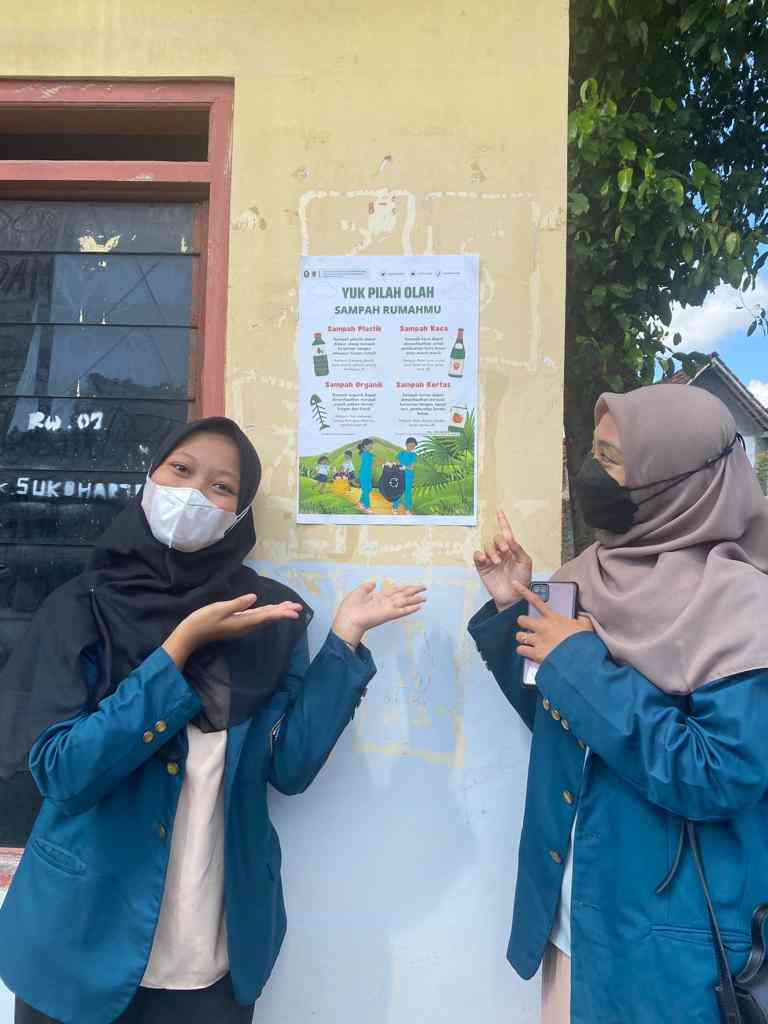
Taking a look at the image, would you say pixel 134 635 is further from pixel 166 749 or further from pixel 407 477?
pixel 407 477

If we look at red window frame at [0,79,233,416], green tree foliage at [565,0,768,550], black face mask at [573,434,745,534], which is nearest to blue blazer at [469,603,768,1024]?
black face mask at [573,434,745,534]

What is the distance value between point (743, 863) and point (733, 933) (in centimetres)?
12

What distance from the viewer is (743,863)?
4.63 feet

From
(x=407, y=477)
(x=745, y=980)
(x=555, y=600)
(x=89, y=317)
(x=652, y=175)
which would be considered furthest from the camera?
(x=652, y=175)

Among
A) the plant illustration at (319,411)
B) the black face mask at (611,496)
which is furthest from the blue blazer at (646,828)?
the plant illustration at (319,411)

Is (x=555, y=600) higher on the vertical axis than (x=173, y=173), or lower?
lower

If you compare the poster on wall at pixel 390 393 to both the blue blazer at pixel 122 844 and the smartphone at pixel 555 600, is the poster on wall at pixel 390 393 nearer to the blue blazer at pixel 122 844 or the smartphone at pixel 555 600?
the smartphone at pixel 555 600

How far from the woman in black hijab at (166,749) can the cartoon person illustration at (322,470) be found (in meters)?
0.38

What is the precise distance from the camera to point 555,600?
173cm

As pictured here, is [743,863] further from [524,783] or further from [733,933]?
[524,783]

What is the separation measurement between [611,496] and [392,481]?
28.7 inches

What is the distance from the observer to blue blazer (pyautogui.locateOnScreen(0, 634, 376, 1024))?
58.5 inches

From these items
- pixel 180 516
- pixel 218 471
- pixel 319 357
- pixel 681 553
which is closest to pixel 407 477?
pixel 319 357

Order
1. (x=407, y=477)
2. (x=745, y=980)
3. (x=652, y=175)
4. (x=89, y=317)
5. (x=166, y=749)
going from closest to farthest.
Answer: (x=745, y=980), (x=166, y=749), (x=407, y=477), (x=89, y=317), (x=652, y=175)
